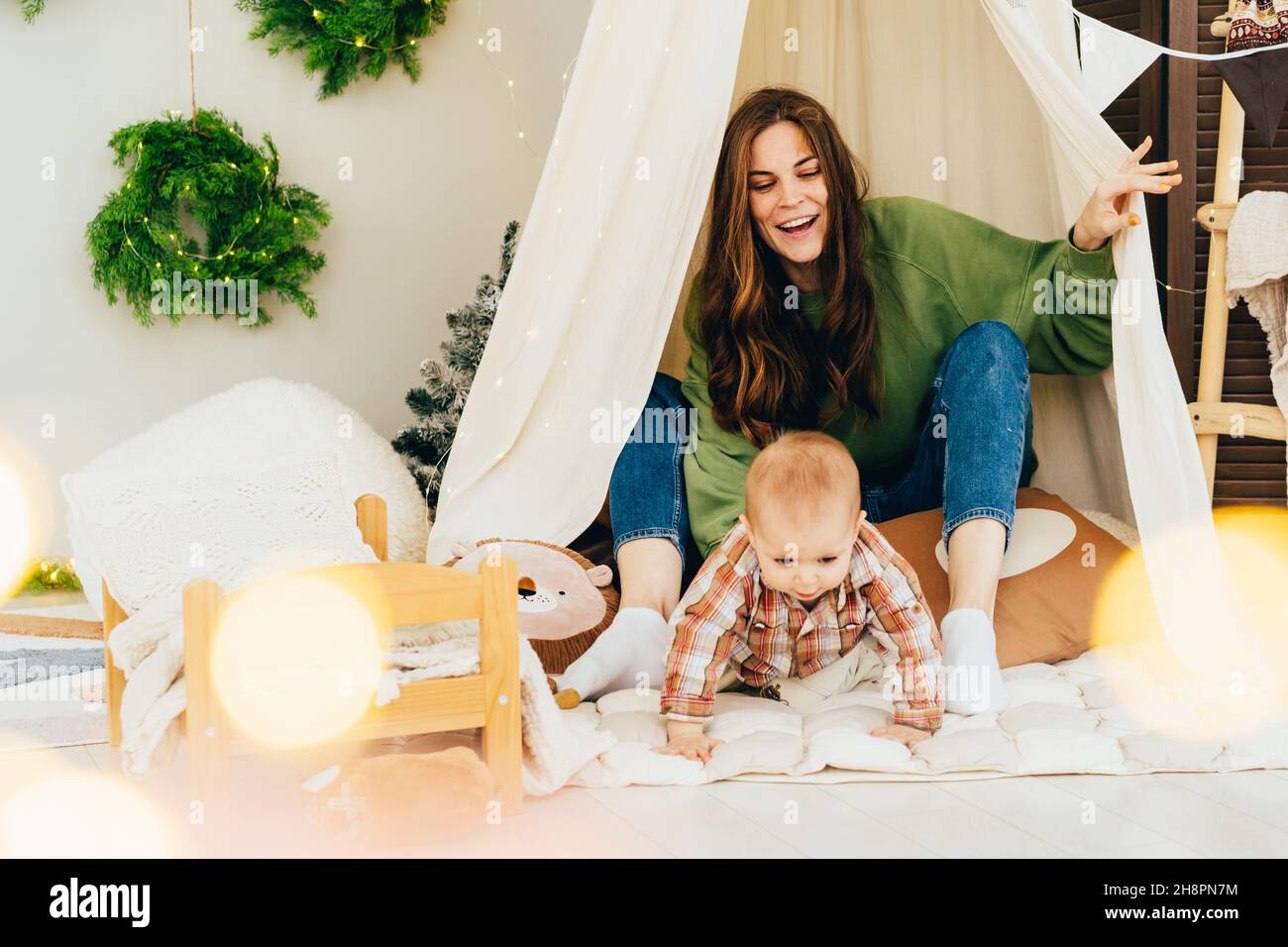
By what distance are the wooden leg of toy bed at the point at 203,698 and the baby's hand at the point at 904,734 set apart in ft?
2.86

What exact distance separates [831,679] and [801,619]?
0.18 meters

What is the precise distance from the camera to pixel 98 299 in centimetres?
309

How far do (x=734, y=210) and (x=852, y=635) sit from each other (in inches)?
34.0

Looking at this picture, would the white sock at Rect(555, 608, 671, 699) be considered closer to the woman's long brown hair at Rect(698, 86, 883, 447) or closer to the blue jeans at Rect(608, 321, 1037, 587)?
the blue jeans at Rect(608, 321, 1037, 587)

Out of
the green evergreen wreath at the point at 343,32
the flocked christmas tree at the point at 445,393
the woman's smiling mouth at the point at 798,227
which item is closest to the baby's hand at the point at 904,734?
the woman's smiling mouth at the point at 798,227

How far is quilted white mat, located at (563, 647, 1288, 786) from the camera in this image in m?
1.57

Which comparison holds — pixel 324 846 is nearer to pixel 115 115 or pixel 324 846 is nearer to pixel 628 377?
pixel 628 377

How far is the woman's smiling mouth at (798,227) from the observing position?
223 cm

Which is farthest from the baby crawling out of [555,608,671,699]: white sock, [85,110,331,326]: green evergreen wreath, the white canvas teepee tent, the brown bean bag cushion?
[85,110,331,326]: green evergreen wreath

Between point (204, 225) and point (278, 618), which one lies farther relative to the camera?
point (204, 225)

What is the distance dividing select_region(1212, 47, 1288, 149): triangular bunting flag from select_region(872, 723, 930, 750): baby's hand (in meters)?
1.34

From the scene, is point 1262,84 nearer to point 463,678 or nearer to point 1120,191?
point 1120,191
